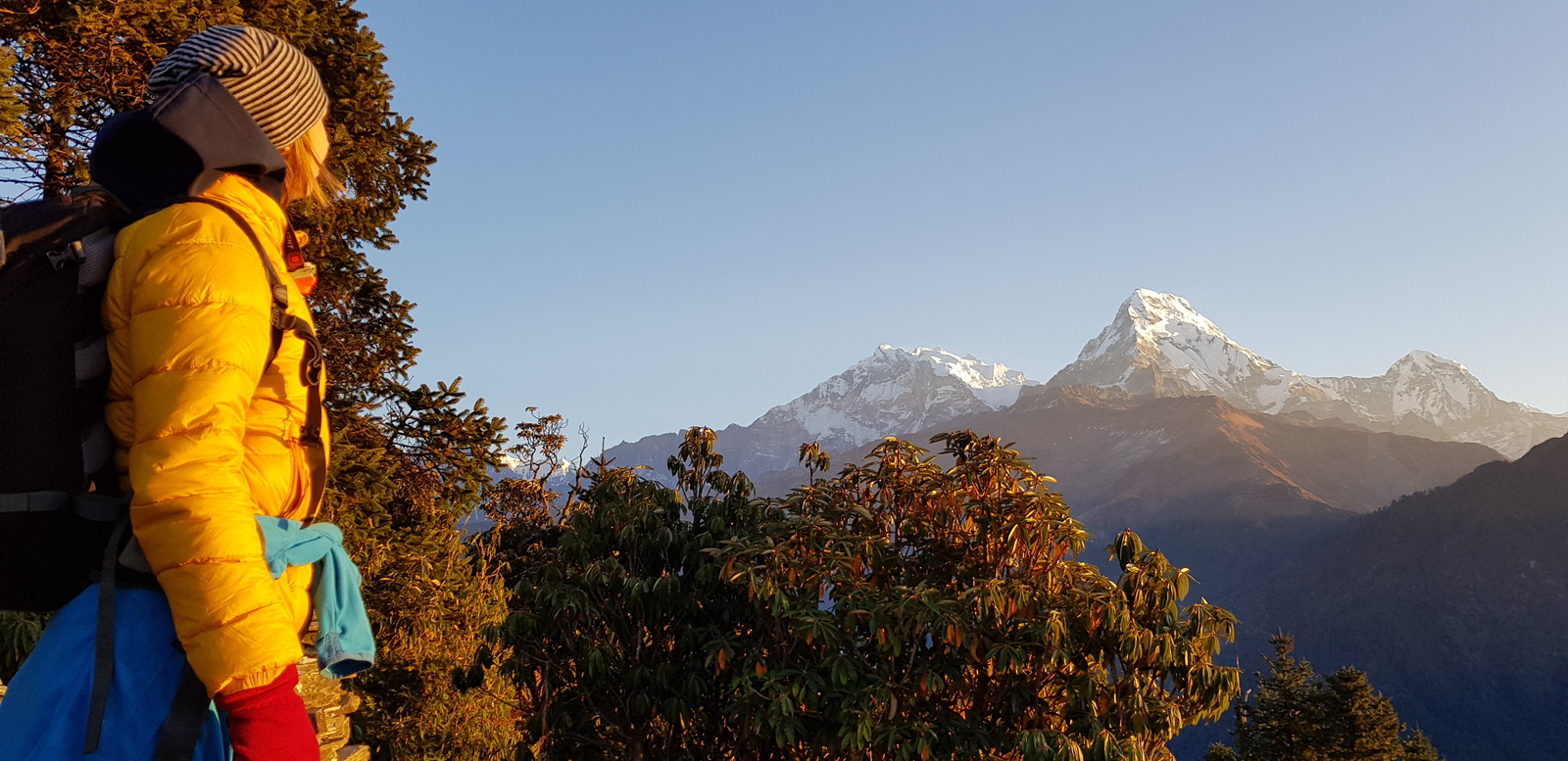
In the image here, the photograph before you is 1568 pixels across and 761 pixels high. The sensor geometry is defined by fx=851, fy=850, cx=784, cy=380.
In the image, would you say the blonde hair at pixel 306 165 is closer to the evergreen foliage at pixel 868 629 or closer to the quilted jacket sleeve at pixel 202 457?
the quilted jacket sleeve at pixel 202 457

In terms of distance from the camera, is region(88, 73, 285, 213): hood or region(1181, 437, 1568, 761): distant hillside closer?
region(88, 73, 285, 213): hood

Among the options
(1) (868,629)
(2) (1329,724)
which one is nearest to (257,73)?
(1) (868,629)

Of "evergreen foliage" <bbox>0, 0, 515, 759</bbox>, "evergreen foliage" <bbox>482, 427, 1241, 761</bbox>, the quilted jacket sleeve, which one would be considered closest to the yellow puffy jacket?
the quilted jacket sleeve

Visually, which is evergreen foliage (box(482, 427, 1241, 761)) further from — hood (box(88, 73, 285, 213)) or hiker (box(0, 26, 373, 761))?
hood (box(88, 73, 285, 213))

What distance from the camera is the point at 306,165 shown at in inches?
74.1

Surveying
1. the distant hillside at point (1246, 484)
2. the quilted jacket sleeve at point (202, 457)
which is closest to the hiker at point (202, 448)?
the quilted jacket sleeve at point (202, 457)

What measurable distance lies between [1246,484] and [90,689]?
589ft

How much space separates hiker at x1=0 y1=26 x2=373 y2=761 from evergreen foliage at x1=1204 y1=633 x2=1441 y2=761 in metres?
25.1

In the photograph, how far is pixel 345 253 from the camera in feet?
34.7

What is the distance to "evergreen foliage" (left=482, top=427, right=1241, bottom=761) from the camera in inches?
191

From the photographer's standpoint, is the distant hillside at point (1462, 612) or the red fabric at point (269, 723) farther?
the distant hillside at point (1462, 612)

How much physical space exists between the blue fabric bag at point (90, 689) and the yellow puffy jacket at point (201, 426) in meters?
0.12

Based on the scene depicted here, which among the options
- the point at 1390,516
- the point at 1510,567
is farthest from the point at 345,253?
the point at 1390,516

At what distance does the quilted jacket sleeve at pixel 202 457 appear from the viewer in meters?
1.33
